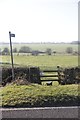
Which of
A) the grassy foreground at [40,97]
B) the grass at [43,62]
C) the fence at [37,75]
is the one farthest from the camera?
the grass at [43,62]

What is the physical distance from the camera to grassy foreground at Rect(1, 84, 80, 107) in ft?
17.7

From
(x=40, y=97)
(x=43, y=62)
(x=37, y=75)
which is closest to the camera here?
(x=40, y=97)

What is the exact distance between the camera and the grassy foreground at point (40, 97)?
213 inches

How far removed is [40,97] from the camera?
5.58m

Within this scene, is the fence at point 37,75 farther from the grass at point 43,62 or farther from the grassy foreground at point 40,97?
the grassy foreground at point 40,97

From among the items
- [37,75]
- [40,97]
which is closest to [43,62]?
[37,75]

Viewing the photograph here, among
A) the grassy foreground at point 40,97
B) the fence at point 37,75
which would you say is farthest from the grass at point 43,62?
the grassy foreground at point 40,97

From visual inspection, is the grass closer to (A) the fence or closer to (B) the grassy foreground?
(A) the fence

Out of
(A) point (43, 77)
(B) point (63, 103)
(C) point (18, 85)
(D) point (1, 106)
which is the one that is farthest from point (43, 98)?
(A) point (43, 77)

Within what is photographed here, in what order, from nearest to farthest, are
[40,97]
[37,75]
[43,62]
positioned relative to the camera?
[40,97] < [37,75] < [43,62]

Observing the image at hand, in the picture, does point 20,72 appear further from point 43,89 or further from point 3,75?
point 43,89

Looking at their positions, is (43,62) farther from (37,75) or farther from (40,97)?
(40,97)

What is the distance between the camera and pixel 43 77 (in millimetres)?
9383
